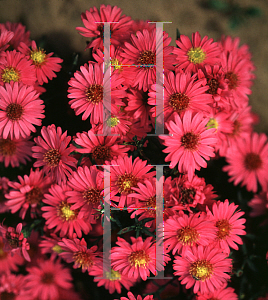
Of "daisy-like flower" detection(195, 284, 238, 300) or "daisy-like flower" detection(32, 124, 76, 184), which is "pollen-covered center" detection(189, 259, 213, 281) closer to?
"daisy-like flower" detection(195, 284, 238, 300)

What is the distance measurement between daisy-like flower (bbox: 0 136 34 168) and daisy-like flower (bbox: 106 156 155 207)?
57 centimetres

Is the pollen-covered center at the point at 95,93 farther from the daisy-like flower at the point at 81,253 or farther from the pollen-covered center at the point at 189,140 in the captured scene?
the daisy-like flower at the point at 81,253

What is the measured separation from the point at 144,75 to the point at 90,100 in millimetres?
280

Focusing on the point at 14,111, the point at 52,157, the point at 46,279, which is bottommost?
the point at 46,279

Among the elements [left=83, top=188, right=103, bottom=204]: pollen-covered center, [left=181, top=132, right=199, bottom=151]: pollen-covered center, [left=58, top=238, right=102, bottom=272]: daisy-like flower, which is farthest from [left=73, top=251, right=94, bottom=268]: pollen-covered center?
[left=181, top=132, right=199, bottom=151]: pollen-covered center

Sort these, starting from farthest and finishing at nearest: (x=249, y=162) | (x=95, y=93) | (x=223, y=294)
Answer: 1. (x=249, y=162)
2. (x=223, y=294)
3. (x=95, y=93)

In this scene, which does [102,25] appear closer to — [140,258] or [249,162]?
[140,258]

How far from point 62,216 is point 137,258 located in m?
0.44

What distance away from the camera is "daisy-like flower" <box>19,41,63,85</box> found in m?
1.27

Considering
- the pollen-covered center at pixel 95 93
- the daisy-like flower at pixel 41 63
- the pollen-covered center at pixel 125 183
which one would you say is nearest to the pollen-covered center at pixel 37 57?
the daisy-like flower at pixel 41 63

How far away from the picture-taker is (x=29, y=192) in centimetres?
134

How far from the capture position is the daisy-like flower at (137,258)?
1169mm

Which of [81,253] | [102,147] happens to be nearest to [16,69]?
[102,147]

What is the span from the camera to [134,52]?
46.2 inches
